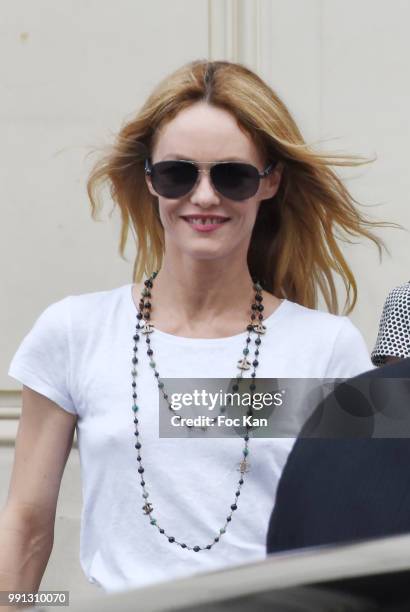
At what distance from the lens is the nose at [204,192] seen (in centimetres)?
195

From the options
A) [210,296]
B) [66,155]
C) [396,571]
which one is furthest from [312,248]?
[396,571]

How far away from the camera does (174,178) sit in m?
1.96

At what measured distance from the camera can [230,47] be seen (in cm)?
338

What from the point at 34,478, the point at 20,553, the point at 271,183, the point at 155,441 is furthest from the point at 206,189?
the point at 20,553

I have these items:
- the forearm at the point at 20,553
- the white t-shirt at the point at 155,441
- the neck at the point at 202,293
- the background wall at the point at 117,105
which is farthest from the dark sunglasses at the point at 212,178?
the background wall at the point at 117,105

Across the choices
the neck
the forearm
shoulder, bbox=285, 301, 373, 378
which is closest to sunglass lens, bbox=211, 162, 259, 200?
the neck

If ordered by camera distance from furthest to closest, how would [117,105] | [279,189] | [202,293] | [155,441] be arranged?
[117,105] < [279,189] < [202,293] < [155,441]

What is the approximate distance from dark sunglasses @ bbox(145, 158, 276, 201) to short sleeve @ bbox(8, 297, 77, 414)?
0.92ft

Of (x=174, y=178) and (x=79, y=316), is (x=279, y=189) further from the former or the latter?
(x=79, y=316)

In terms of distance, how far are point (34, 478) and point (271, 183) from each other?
25.2 inches

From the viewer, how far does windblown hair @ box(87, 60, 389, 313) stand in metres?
2.02

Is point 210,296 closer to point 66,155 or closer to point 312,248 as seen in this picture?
point 312,248

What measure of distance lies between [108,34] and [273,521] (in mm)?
2883

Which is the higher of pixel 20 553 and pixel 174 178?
pixel 174 178
